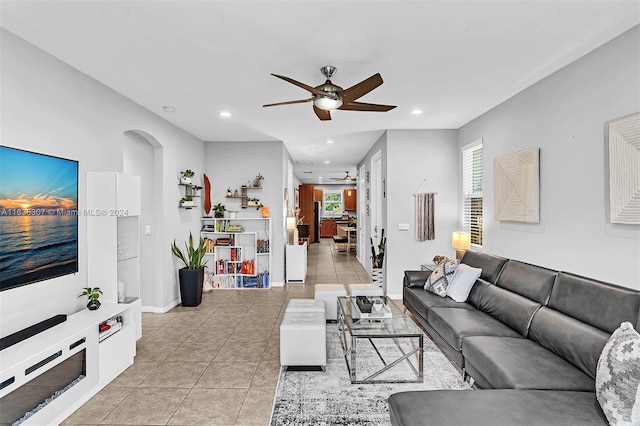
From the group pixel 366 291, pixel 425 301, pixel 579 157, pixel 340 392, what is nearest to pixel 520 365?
pixel 340 392

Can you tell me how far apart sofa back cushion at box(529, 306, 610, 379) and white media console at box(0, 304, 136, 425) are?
3.42 metres

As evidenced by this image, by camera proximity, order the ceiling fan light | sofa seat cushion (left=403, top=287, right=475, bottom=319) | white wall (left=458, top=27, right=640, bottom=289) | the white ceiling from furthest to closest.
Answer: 1. sofa seat cushion (left=403, top=287, right=475, bottom=319)
2. the ceiling fan light
3. white wall (left=458, top=27, right=640, bottom=289)
4. the white ceiling

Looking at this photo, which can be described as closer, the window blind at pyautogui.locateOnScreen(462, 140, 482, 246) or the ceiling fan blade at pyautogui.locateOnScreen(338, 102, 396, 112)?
the ceiling fan blade at pyautogui.locateOnScreen(338, 102, 396, 112)

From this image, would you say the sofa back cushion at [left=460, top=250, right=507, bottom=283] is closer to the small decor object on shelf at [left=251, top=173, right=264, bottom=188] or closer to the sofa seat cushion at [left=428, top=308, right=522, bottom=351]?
the sofa seat cushion at [left=428, top=308, right=522, bottom=351]

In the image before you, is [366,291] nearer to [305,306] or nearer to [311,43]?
[305,306]

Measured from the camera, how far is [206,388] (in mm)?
2822

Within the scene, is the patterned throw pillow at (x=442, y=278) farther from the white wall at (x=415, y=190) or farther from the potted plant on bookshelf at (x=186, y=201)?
the potted plant on bookshelf at (x=186, y=201)

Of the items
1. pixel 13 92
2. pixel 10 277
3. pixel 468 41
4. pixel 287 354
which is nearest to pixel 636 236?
pixel 468 41

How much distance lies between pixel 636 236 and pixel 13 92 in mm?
4563

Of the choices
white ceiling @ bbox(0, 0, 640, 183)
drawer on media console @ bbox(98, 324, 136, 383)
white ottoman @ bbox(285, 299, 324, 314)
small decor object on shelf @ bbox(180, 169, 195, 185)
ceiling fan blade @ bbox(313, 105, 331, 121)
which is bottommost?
drawer on media console @ bbox(98, 324, 136, 383)

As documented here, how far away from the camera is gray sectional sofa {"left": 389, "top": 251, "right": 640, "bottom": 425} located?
1759 mm

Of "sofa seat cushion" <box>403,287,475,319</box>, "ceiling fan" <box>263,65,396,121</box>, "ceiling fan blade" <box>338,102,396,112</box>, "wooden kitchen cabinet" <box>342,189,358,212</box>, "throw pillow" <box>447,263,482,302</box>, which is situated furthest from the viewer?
"wooden kitchen cabinet" <box>342,189,358,212</box>

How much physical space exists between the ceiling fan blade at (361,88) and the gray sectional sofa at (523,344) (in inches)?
84.2

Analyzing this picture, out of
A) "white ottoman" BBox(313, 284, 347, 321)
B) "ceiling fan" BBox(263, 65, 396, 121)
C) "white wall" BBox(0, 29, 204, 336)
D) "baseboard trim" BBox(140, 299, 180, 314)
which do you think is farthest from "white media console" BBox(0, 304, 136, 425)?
"ceiling fan" BBox(263, 65, 396, 121)
